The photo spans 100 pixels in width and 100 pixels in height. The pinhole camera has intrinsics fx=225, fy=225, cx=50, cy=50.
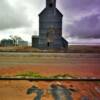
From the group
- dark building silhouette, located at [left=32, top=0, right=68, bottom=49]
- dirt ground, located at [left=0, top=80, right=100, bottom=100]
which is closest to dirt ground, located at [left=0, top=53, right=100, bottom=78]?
dirt ground, located at [left=0, top=80, right=100, bottom=100]

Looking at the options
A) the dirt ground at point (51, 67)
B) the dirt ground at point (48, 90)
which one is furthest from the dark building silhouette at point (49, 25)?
the dirt ground at point (48, 90)

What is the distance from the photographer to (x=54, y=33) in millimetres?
53688

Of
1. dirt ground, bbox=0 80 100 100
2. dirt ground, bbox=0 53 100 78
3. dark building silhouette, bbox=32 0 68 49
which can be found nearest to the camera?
dirt ground, bbox=0 80 100 100

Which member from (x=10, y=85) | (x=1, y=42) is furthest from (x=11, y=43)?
(x=10, y=85)

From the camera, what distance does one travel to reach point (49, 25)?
54.8 m

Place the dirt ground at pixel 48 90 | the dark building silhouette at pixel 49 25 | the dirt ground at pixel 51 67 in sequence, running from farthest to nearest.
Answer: the dark building silhouette at pixel 49 25
the dirt ground at pixel 51 67
the dirt ground at pixel 48 90

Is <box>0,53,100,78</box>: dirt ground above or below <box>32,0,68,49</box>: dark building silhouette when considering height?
below

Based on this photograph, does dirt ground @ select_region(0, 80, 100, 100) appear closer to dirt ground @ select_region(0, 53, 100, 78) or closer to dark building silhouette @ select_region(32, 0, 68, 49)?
dirt ground @ select_region(0, 53, 100, 78)

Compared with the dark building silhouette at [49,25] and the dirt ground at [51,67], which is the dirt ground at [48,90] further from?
the dark building silhouette at [49,25]

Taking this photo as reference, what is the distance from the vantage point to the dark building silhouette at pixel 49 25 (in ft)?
176

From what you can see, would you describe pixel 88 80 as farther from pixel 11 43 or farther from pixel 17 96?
pixel 11 43

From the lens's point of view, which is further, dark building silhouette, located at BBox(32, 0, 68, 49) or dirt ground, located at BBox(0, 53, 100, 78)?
dark building silhouette, located at BBox(32, 0, 68, 49)

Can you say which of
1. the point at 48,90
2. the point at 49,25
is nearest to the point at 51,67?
the point at 48,90

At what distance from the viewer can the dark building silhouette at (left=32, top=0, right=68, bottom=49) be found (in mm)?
53550
